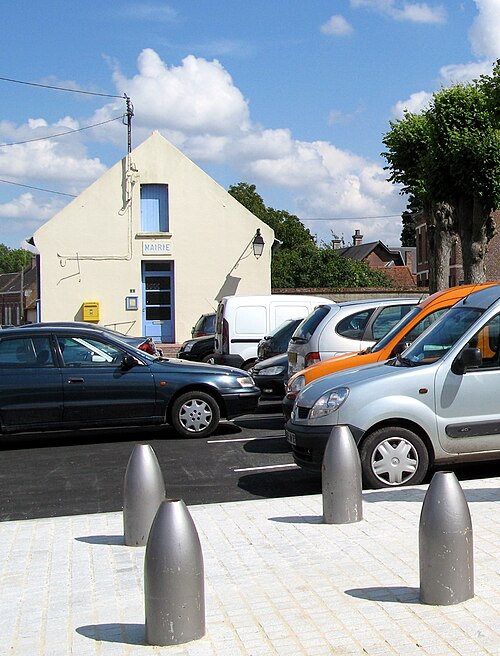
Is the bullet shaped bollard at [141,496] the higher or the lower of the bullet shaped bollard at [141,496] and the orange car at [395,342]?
the lower

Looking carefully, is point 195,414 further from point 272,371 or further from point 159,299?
point 159,299

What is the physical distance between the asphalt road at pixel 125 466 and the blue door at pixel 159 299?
16.0 metres

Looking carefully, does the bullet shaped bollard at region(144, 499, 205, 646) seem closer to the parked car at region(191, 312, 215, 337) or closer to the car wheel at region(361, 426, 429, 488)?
the car wheel at region(361, 426, 429, 488)

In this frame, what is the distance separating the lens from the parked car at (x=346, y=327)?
11.9 m

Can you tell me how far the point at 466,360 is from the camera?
7.87 m

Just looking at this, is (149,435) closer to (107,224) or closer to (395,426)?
(395,426)

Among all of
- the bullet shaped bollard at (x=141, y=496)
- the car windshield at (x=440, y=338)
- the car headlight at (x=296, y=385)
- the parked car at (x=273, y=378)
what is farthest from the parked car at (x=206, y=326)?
the bullet shaped bollard at (x=141, y=496)

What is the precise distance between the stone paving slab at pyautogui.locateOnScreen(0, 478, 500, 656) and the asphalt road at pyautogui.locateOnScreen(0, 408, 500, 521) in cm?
86

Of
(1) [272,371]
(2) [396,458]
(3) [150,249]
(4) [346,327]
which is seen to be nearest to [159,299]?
(3) [150,249]

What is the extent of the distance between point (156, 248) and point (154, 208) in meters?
1.36

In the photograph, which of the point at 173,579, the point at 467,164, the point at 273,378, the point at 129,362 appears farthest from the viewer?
the point at 467,164

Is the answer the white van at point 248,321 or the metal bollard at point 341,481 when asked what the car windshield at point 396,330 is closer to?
the metal bollard at point 341,481

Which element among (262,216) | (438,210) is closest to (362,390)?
(438,210)

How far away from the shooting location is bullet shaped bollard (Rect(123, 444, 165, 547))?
630 cm
